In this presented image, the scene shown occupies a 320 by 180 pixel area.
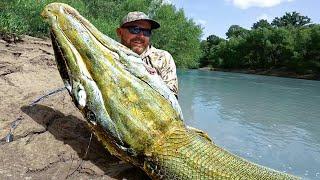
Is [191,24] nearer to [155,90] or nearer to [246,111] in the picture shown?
[246,111]

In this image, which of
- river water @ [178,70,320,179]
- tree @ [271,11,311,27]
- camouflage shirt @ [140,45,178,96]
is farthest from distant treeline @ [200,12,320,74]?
camouflage shirt @ [140,45,178,96]

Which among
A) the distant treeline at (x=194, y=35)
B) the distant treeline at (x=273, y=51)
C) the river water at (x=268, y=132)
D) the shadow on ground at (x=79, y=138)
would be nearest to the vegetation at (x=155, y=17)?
the distant treeline at (x=194, y=35)

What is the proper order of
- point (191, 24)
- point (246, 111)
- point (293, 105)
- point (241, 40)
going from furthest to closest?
1. point (241, 40)
2. point (191, 24)
3. point (293, 105)
4. point (246, 111)

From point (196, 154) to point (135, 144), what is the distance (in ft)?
1.57

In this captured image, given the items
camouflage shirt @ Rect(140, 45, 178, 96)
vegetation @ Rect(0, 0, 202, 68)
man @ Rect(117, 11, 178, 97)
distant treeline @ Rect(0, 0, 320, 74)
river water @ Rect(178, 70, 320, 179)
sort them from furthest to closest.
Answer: vegetation @ Rect(0, 0, 202, 68) < distant treeline @ Rect(0, 0, 320, 74) < river water @ Rect(178, 70, 320, 179) < camouflage shirt @ Rect(140, 45, 178, 96) < man @ Rect(117, 11, 178, 97)

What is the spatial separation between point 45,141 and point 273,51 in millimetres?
83233

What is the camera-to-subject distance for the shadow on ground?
3783mm

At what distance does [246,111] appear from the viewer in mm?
19062

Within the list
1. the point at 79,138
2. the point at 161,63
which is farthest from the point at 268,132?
the point at 79,138

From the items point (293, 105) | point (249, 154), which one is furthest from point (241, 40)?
point (249, 154)

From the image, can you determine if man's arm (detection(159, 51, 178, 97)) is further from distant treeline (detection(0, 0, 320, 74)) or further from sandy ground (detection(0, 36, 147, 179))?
distant treeline (detection(0, 0, 320, 74))

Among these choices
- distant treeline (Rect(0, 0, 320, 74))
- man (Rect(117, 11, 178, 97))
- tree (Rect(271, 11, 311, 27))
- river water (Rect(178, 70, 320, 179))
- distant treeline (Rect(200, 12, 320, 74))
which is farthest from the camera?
tree (Rect(271, 11, 311, 27))

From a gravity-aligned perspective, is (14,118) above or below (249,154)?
above

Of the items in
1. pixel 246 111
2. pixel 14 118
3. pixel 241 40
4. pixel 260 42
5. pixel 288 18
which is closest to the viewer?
pixel 14 118
